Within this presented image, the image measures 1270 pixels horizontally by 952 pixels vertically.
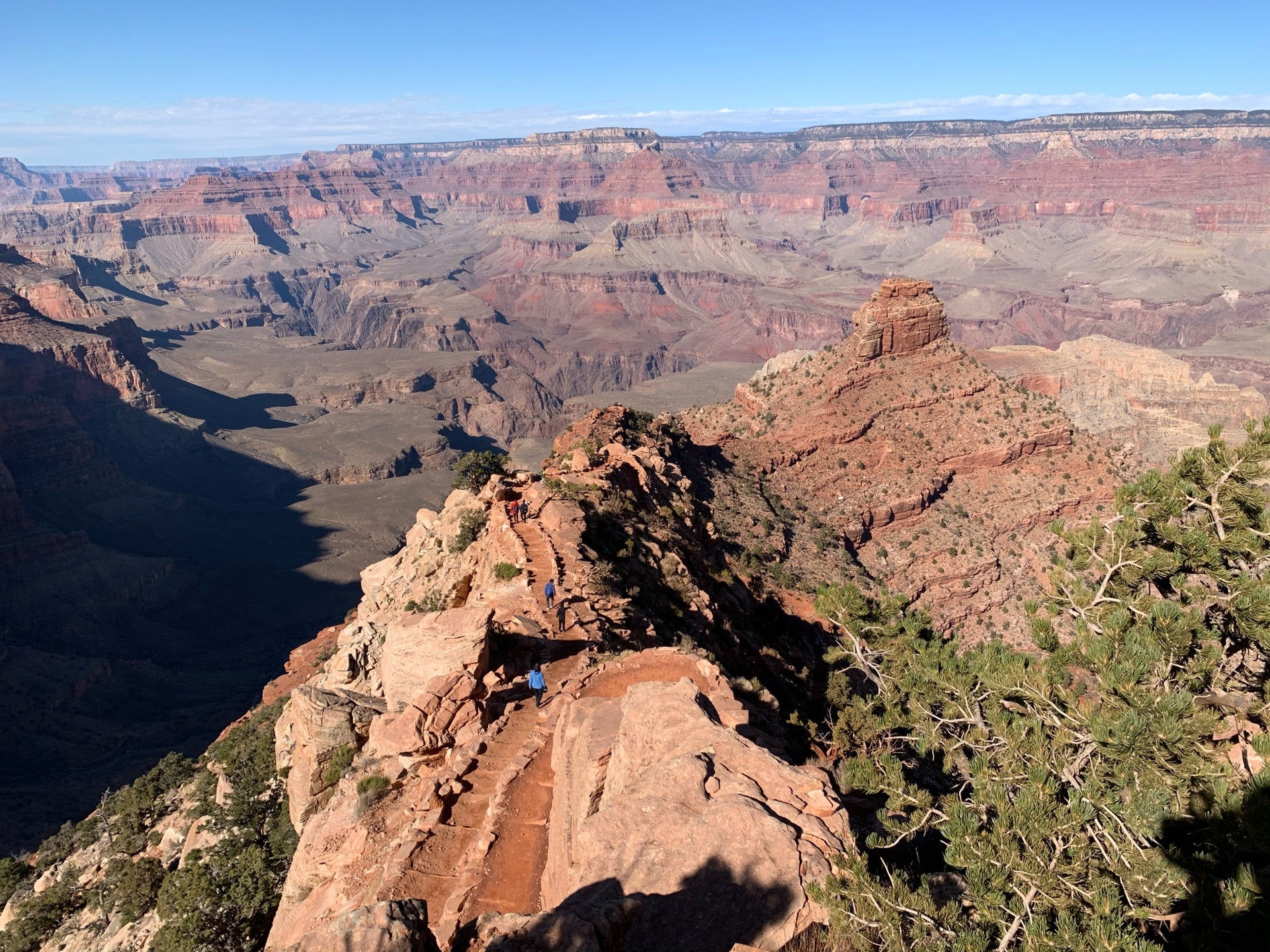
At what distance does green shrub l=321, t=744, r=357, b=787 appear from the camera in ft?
66.1

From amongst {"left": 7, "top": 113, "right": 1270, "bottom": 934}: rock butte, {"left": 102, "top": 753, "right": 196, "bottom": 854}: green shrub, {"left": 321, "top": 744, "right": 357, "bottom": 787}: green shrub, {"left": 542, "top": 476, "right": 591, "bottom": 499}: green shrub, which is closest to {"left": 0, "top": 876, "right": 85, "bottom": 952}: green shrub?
{"left": 102, "top": 753, "right": 196, "bottom": 854}: green shrub

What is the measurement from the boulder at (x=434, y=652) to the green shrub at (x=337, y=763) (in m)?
1.42

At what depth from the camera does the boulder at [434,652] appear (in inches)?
800

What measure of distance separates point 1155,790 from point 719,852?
6.53m

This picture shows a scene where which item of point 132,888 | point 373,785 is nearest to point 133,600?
point 132,888

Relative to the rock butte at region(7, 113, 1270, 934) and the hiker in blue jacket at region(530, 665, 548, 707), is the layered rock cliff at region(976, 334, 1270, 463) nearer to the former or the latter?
the rock butte at region(7, 113, 1270, 934)

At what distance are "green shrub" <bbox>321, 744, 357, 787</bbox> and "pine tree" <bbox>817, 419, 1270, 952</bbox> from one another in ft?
39.5

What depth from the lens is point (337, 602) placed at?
313 feet

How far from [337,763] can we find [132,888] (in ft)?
30.6

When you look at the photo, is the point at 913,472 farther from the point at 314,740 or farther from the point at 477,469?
the point at 314,740

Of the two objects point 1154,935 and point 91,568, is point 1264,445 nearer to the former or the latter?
point 1154,935

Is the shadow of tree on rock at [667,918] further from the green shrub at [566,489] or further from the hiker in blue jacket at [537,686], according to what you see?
the green shrub at [566,489]

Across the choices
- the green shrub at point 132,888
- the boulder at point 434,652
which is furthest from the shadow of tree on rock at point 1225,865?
the green shrub at point 132,888

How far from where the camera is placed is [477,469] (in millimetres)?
44844
